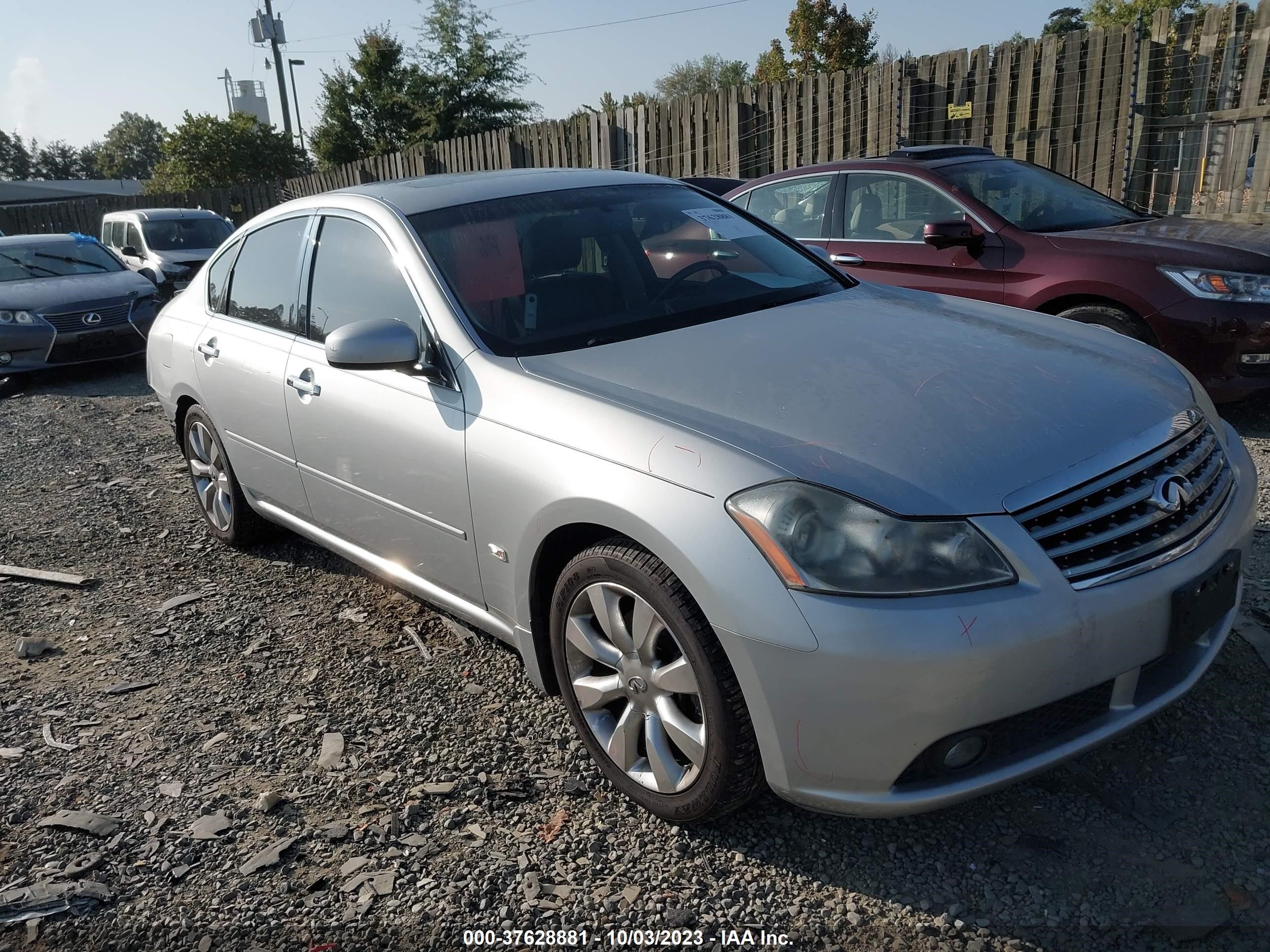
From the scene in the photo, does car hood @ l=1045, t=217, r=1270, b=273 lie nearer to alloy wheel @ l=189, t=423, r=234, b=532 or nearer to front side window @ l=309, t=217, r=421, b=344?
front side window @ l=309, t=217, r=421, b=344

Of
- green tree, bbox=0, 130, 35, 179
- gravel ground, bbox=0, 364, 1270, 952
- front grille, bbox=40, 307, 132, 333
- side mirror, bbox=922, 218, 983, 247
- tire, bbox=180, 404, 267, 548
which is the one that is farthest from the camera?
green tree, bbox=0, 130, 35, 179

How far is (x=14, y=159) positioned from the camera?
335 ft

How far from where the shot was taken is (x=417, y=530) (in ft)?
10.8

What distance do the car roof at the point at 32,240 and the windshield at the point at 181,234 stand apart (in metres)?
2.45

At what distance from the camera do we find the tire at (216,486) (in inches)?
187

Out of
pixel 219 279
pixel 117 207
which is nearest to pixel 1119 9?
pixel 117 207

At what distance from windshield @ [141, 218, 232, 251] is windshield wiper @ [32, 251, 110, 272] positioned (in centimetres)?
287

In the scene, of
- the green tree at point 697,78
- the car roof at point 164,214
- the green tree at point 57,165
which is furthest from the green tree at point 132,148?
the car roof at point 164,214

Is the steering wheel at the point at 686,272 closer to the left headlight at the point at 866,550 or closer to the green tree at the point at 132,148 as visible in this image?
the left headlight at the point at 866,550

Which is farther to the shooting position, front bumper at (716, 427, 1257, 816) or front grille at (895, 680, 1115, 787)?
front grille at (895, 680, 1115, 787)

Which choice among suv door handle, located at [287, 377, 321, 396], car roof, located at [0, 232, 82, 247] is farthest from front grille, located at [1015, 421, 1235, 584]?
car roof, located at [0, 232, 82, 247]

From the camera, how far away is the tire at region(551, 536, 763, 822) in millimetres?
2354

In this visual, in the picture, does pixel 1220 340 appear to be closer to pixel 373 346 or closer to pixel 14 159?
pixel 373 346

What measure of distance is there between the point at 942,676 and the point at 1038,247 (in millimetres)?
4608
